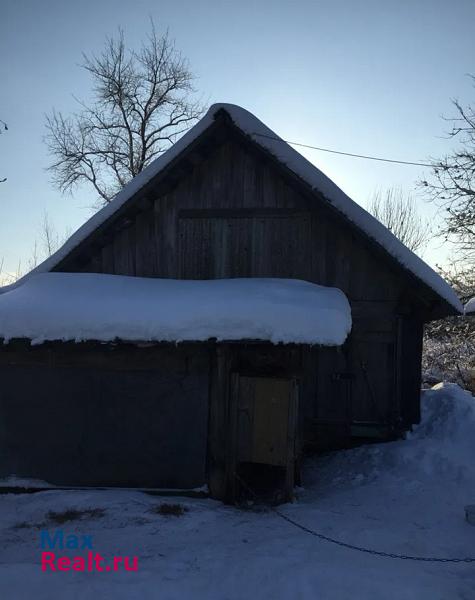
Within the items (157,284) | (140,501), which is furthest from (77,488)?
(157,284)

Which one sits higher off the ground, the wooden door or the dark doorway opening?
the wooden door

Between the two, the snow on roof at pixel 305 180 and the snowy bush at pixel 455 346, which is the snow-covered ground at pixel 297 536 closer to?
the snow on roof at pixel 305 180

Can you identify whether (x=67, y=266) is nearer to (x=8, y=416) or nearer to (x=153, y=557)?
(x=8, y=416)

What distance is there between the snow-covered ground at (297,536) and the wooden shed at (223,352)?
1.88 feet

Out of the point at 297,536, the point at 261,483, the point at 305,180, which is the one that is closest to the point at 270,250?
the point at 305,180

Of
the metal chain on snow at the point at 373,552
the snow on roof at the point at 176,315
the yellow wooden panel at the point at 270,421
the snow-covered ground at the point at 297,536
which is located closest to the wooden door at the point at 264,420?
the yellow wooden panel at the point at 270,421

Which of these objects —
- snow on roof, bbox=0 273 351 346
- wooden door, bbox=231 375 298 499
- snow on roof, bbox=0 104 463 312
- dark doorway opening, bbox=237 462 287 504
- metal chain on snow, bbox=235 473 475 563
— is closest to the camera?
metal chain on snow, bbox=235 473 475 563

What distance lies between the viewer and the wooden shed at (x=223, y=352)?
271 inches

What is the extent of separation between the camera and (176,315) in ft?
21.9

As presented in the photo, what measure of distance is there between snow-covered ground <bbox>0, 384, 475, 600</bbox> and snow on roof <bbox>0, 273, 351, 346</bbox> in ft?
7.26

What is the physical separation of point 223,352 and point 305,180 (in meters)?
3.32

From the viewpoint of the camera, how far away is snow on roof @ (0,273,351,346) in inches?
252

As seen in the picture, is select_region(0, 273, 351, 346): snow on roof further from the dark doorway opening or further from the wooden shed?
the dark doorway opening

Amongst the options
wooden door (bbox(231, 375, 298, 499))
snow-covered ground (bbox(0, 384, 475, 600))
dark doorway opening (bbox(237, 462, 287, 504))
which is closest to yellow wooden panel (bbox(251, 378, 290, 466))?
wooden door (bbox(231, 375, 298, 499))
